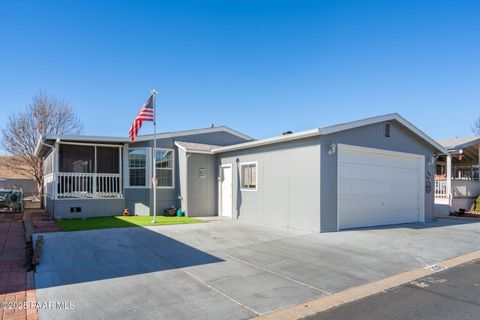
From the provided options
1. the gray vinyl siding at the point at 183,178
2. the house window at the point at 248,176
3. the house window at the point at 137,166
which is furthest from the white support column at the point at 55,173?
the house window at the point at 248,176

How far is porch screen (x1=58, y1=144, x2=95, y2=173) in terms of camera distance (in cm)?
1420

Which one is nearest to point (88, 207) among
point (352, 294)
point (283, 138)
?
point (283, 138)

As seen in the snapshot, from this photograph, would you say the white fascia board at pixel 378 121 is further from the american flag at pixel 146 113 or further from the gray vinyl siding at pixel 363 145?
the american flag at pixel 146 113

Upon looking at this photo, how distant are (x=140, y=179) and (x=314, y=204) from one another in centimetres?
798

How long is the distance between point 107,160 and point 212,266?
1007cm

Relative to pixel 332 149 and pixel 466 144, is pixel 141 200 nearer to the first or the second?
pixel 332 149

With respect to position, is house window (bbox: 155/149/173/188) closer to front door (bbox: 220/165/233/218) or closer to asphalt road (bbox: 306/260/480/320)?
front door (bbox: 220/165/233/218)

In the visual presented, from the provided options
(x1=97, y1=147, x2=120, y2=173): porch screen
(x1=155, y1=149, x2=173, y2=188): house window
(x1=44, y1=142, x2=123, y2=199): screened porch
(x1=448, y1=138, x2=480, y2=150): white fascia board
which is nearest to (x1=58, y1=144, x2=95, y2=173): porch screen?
(x1=44, y1=142, x2=123, y2=199): screened porch

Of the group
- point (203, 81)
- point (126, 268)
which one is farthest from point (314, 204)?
point (203, 81)

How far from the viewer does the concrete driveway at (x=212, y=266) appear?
4.55m

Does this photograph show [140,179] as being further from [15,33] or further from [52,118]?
[52,118]

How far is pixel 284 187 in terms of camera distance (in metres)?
11.3

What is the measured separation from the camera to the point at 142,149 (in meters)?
14.5

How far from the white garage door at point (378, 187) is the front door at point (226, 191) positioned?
495 centimetres
